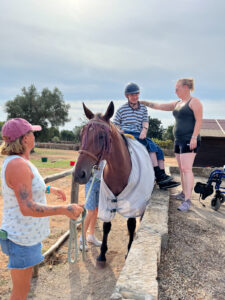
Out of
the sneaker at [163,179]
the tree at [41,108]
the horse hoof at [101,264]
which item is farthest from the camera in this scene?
the tree at [41,108]

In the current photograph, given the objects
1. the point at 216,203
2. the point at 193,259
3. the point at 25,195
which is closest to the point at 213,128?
the point at 216,203

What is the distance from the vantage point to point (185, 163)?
155 inches

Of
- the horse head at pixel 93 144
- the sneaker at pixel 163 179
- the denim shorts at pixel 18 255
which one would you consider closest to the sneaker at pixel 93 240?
the sneaker at pixel 163 179

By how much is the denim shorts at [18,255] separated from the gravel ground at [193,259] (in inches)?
43.5

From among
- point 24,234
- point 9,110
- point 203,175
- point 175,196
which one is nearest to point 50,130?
point 9,110

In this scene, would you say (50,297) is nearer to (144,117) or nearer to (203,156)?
(144,117)

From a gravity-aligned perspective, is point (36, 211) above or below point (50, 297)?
above

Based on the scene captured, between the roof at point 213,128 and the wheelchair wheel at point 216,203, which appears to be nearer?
the wheelchair wheel at point 216,203

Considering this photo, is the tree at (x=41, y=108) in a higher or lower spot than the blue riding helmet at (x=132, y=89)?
higher

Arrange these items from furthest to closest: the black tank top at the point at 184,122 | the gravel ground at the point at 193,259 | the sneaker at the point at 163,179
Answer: the sneaker at the point at 163,179
the black tank top at the point at 184,122
the gravel ground at the point at 193,259

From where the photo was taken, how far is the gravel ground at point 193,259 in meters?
1.94

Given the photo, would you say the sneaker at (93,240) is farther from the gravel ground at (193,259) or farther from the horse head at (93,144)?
the horse head at (93,144)

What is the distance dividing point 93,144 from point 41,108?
31547 mm

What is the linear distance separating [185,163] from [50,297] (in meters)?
2.86
